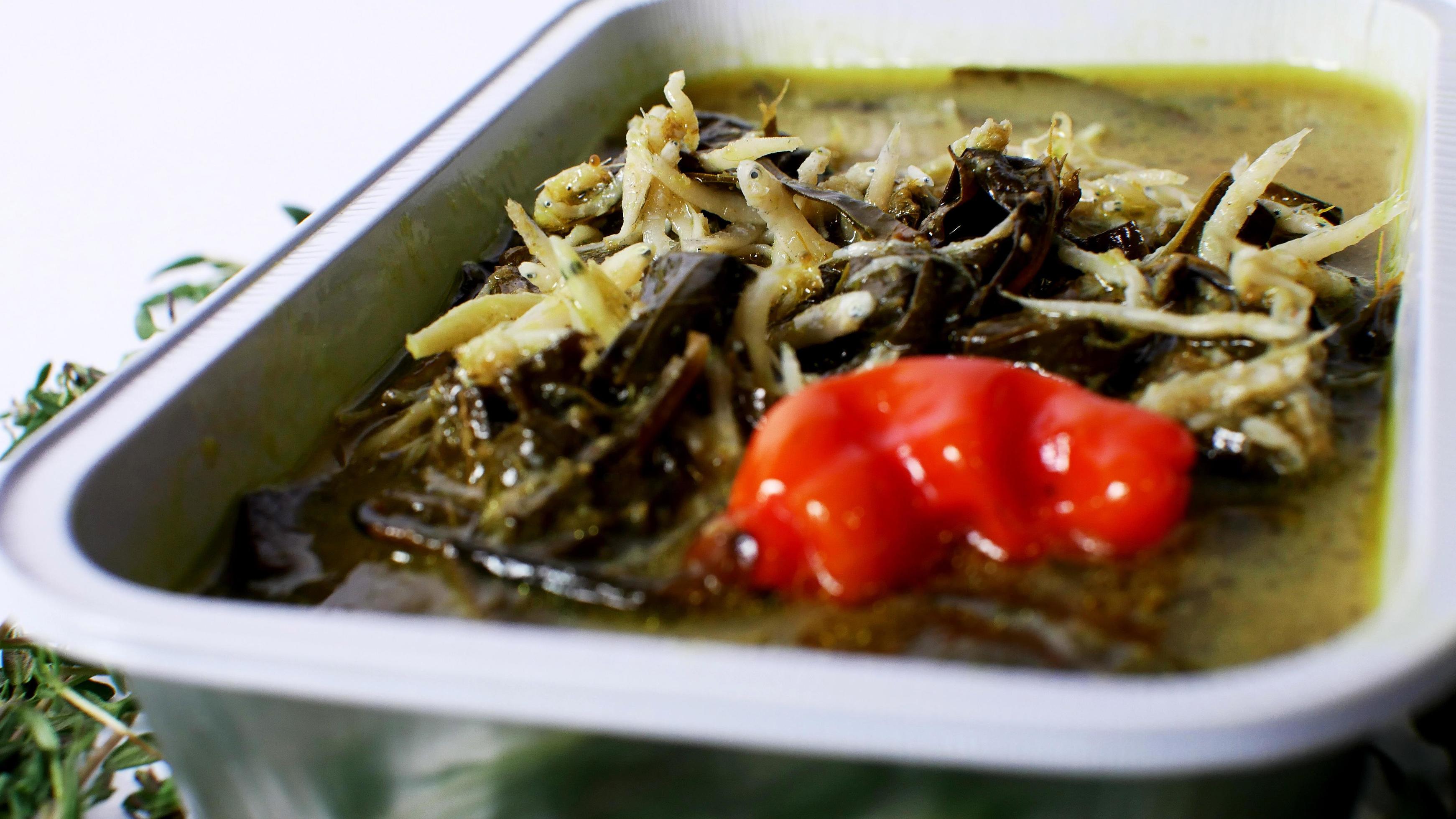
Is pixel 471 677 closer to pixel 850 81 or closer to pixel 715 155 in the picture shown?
pixel 715 155

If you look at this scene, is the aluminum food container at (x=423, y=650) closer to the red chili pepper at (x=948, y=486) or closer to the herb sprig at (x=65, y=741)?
the red chili pepper at (x=948, y=486)

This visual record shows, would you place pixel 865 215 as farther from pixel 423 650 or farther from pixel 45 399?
pixel 45 399

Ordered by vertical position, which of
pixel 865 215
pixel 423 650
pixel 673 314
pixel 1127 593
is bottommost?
pixel 1127 593

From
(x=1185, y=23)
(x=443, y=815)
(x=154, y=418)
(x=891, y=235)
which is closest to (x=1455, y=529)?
(x=891, y=235)

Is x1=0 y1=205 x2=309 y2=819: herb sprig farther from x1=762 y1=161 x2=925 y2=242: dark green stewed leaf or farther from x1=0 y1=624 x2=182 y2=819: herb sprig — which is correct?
x1=762 y1=161 x2=925 y2=242: dark green stewed leaf

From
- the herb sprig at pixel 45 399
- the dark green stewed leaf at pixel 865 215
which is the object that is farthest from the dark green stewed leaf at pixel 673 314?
the herb sprig at pixel 45 399

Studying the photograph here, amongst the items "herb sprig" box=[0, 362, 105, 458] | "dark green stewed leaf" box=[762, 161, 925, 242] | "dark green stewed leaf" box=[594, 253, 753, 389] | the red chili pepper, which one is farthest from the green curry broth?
"herb sprig" box=[0, 362, 105, 458]

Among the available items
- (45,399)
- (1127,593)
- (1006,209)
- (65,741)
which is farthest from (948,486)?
(45,399)
